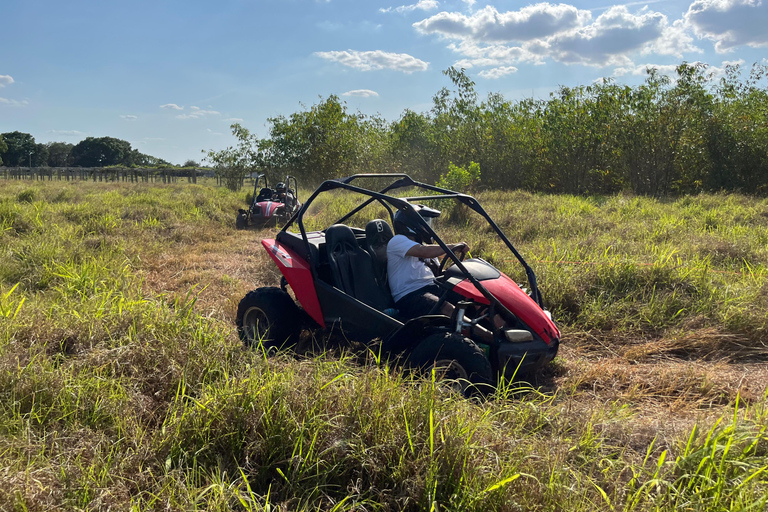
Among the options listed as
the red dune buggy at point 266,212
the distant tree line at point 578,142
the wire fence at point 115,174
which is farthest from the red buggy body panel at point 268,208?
the wire fence at point 115,174

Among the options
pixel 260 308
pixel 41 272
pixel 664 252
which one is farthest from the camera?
pixel 664 252

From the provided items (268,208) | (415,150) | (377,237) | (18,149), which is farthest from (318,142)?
(18,149)

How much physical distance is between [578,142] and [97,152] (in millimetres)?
77120

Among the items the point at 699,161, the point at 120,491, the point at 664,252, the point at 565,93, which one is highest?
the point at 565,93

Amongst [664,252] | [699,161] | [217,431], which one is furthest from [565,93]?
[217,431]

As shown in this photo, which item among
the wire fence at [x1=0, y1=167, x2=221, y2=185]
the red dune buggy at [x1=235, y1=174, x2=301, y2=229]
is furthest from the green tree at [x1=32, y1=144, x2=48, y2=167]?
the red dune buggy at [x1=235, y1=174, x2=301, y2=229]

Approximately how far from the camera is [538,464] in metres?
2.00

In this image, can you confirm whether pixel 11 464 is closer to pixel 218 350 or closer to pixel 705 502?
pixel 218 350

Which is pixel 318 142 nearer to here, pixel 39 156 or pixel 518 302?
pixel 518 302

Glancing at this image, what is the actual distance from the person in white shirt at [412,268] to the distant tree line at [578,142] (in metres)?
10.5

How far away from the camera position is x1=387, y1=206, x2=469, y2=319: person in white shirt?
3490 millimetres

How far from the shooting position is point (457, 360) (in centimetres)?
292

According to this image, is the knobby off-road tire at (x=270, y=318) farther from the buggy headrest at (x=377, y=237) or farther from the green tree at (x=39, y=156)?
the green tree at (x=39, y=156)

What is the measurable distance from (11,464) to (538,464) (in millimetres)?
2001
